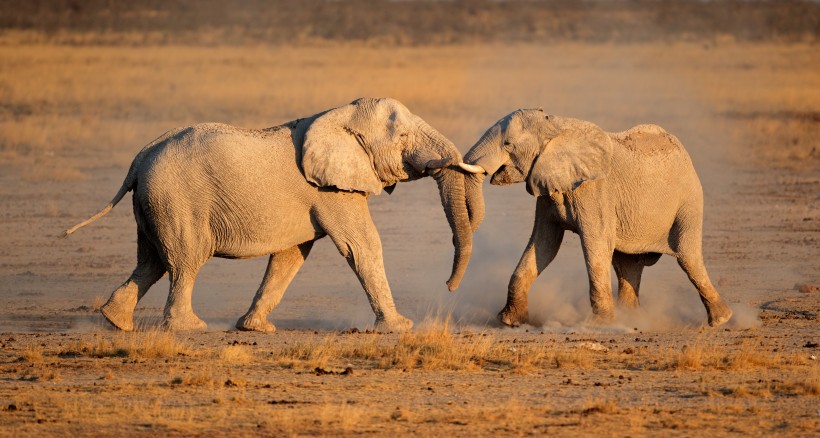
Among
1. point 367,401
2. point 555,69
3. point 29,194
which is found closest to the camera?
point 367,401

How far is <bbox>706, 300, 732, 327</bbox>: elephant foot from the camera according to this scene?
15.3 meters

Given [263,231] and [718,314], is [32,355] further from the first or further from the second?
[718,314]

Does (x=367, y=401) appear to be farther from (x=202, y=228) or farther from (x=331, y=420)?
(x=202, y=228)

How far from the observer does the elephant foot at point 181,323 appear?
14.6 meters

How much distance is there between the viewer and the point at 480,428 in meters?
10.9

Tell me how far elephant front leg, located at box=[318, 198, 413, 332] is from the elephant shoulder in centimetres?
243

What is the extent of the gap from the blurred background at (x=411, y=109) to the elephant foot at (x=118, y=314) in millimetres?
969

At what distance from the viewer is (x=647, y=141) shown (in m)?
15.4

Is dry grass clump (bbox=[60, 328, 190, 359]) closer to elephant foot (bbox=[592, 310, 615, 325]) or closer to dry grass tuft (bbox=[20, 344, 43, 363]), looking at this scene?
dry grass tuft (bbox=[20, 344, 43, 363])

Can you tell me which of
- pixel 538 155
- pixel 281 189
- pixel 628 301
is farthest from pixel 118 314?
pixel 628 301

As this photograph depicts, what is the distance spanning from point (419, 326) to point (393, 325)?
0.23 meters

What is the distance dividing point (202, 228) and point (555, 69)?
38.3 meters

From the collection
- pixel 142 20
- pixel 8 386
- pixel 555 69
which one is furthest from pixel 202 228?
pixel 142 20

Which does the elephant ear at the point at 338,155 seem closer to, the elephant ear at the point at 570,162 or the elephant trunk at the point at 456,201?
the elephant trunk at the point at 456,201
